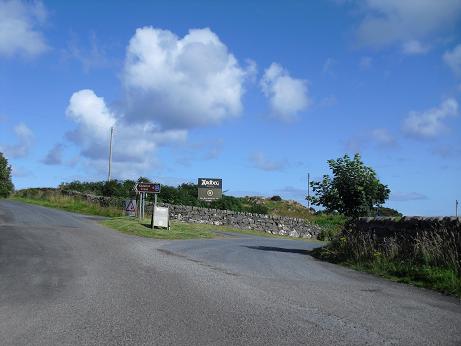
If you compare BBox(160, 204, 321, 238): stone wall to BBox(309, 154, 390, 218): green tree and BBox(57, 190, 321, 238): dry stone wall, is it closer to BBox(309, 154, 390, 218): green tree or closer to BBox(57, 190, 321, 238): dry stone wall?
BBox(57, 190, 321, 238): dry stone wall

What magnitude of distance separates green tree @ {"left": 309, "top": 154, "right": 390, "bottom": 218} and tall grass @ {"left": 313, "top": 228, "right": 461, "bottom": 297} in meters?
3.80

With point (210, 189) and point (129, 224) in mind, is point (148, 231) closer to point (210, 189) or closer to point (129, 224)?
point (129, 224)

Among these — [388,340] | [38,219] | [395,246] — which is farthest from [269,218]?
[388,340]

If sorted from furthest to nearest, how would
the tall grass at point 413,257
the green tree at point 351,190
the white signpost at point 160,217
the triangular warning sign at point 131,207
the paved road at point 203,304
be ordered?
the triangular warning sign at point 131,207, the white signpost at point 160,217, the green tree at point 351,190, the tall grass at point 413,257, the paved road at point 203,304

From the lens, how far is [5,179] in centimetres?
5488

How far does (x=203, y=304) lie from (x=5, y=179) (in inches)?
2013

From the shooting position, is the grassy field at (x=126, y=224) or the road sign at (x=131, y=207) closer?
the grassy field at (x=126, y=224)

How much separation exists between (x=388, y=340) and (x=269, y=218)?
37.7 meters

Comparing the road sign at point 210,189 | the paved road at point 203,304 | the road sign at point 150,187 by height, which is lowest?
the paved road at point 203,304

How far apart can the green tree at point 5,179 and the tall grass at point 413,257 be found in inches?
1674

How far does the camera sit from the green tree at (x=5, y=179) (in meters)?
52.6

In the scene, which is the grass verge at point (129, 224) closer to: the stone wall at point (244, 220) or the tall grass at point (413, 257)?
the stone wall at point (244, 220)

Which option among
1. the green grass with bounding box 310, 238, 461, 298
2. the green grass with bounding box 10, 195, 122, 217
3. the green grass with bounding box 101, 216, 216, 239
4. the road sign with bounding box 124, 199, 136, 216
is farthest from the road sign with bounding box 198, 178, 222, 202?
the green grass with bounding box 310, 238, 461, 298

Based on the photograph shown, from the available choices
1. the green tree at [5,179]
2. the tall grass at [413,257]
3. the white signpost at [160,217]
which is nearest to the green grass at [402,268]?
the tall grass at [413,257]
